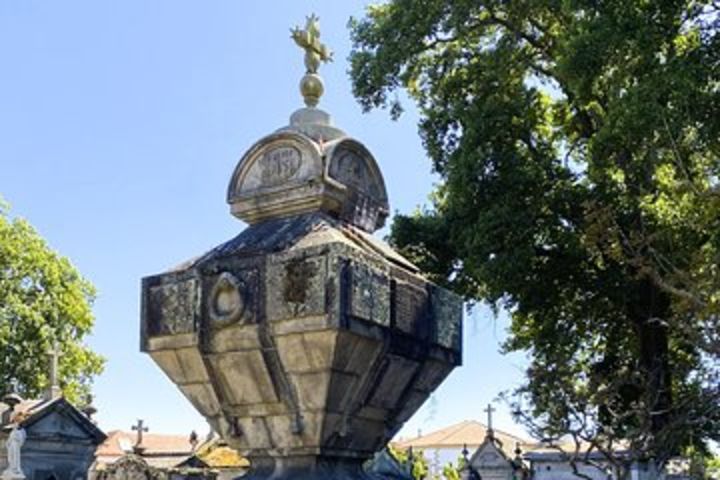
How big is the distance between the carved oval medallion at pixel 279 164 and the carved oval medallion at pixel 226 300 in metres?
0.70

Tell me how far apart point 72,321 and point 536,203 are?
2185 centimetres

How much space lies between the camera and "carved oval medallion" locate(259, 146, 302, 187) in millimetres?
5387

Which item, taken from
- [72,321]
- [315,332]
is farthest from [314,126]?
[72,321]

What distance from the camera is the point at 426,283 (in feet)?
18.2

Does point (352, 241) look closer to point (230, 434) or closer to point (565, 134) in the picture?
point (230, 434)

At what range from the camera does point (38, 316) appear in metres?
32.9

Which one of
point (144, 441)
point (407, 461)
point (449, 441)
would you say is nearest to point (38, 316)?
point (407, 461)

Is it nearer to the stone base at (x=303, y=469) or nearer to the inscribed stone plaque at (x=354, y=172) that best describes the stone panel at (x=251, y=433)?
the stone base at (x=303, y=469)

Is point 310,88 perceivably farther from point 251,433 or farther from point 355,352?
point 251,433

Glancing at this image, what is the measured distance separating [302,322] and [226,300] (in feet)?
1.78

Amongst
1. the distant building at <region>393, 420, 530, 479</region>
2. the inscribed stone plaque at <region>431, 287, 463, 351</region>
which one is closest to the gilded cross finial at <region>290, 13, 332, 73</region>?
the inscribed stone plaque at <region>431, 287, 463, 351</region>

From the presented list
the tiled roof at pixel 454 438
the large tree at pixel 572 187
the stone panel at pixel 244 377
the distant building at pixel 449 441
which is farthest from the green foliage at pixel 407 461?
the tiled roof at pixel 454 438

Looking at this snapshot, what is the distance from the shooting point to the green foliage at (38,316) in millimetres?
32438

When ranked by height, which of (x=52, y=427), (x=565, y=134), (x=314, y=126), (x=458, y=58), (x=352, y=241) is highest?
(x=458, y=58)
